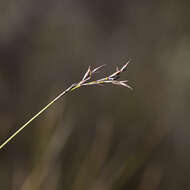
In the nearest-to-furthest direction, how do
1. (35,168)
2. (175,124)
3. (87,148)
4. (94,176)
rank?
(35,168) → (94,176) → (87,148) → (175,124)

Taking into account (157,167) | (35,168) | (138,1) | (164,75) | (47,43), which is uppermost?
(138,1)

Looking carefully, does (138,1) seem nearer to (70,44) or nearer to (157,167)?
(70,44)

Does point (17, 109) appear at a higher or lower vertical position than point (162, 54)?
lower

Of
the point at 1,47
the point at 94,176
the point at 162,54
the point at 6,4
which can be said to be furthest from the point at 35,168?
the point at 162,54

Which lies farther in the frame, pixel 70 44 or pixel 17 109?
pixel 70 44

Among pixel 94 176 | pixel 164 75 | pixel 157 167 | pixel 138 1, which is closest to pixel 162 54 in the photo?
pixel 164 75

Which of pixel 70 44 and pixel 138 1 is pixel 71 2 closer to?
pixel 70 44

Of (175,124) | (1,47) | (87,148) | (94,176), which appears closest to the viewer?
(94,176)
